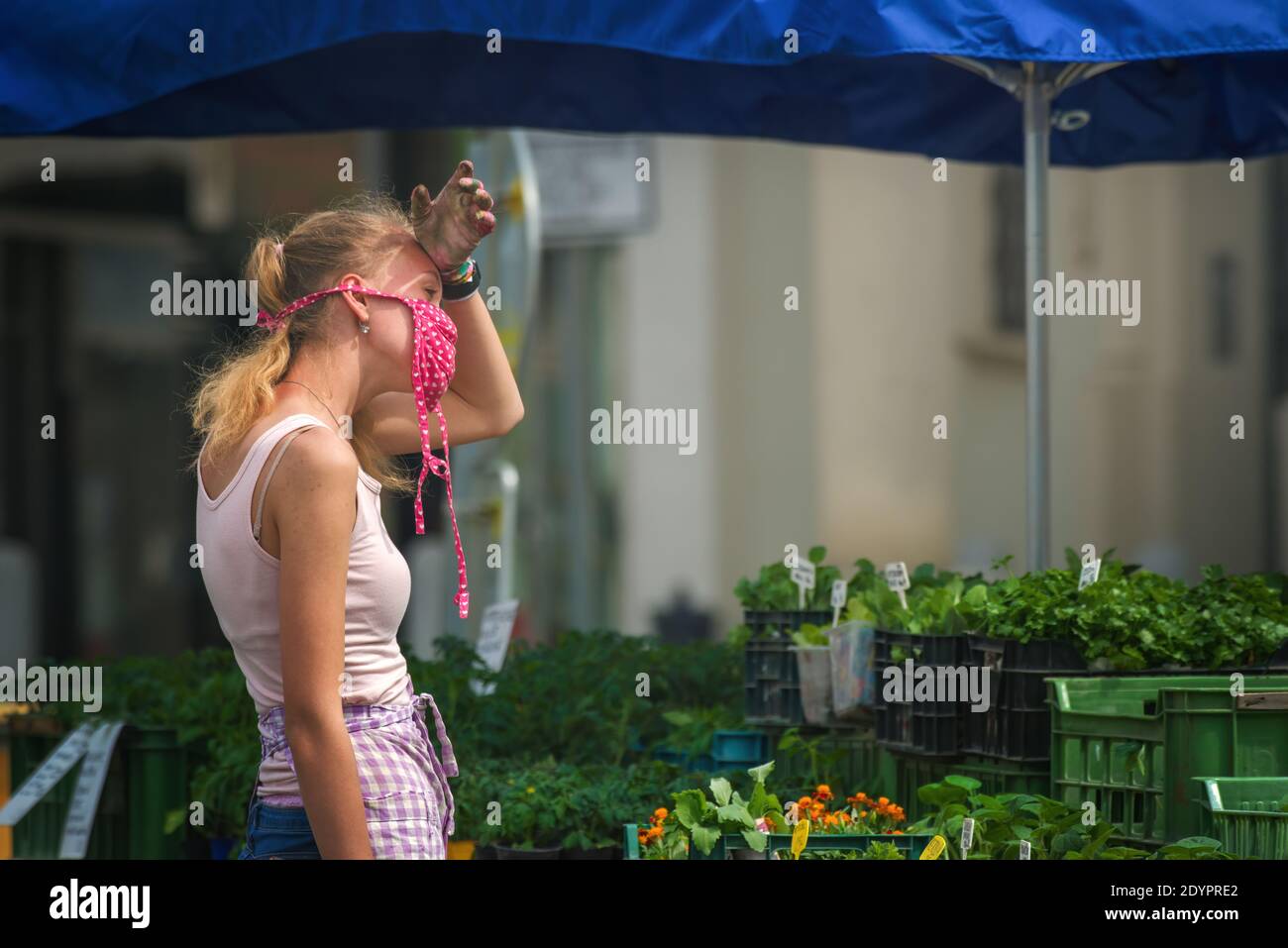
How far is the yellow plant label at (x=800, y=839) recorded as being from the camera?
11.2 feet

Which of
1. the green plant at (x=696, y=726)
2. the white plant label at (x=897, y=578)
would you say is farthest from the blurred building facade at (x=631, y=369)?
the white plant label at (x=897, y=578)

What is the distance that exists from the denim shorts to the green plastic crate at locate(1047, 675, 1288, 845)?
1.63 metres

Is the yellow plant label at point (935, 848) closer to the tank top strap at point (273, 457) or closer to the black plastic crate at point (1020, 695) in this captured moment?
the black plastic crate at point (1020, 695)

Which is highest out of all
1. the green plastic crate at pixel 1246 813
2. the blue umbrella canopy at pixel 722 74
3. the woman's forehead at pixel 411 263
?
the blue umbrella canopy at pixel 722 74

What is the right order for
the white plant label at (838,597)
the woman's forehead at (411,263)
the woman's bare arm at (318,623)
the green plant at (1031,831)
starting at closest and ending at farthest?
the woman's bare arm at (318,623) → the woman's forehead at (411,263) → the green plant at (1031,831) → the white plant label at (838,597)

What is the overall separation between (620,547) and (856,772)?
769 centimetres

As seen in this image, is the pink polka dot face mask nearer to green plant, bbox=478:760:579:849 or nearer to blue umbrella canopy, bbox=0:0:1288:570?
blue umbrella canopy, bbox=0:0:1288:570

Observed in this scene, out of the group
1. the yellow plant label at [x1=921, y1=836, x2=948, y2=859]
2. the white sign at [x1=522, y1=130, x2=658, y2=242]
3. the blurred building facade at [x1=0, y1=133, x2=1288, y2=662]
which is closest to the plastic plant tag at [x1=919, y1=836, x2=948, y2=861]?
the yellow plant label at [x1=921, y1=836, x2=948, y2=859]

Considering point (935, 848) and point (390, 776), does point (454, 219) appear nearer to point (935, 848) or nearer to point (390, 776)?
point (390, 776)

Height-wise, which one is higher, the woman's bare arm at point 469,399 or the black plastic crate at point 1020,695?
the woman's bare arm at point 469,399

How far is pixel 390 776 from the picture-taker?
9.52ft

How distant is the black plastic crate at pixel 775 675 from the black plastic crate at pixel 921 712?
400mm

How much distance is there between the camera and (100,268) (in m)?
12.3
